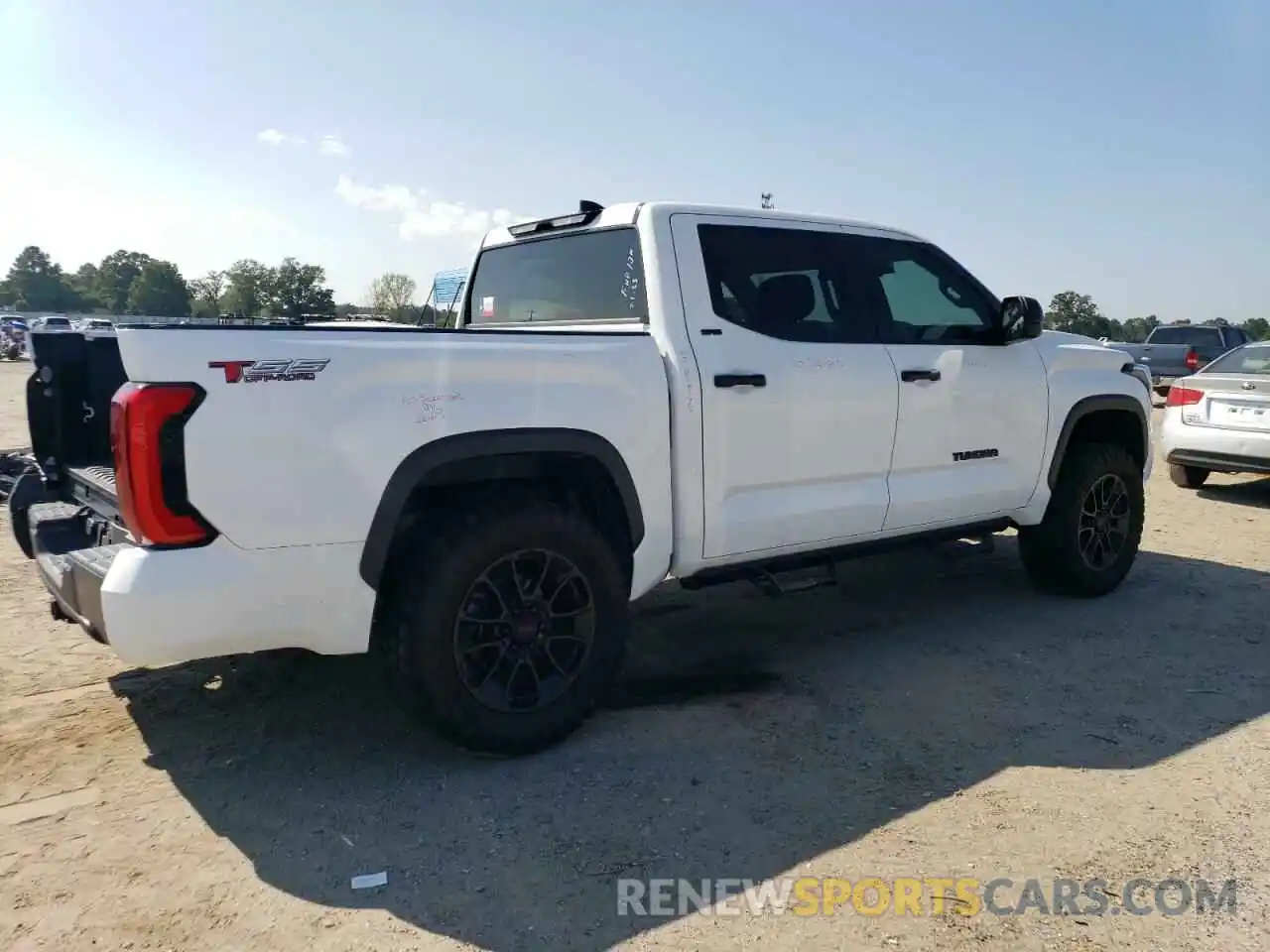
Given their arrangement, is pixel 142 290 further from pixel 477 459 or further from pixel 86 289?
pixel 477 459

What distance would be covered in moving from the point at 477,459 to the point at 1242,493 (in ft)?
30.3

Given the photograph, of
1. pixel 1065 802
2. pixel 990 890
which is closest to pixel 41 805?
pixel 990 890

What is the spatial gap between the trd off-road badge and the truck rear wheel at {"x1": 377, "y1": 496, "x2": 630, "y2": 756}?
71cm

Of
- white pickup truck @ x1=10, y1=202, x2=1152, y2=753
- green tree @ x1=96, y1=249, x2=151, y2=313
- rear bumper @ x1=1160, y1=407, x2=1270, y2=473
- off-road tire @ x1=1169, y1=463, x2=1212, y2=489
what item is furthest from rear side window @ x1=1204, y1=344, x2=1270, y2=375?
green tree @ x1=96, y1=249, x2=151, y2=313

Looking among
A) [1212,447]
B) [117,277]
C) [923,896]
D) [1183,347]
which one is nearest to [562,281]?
[923,896]

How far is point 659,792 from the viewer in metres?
3.26

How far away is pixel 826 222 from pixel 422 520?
245 centimetres

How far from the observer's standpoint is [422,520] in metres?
3.33

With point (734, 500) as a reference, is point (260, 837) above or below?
below

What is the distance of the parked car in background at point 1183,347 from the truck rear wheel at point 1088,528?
1486 centimetres

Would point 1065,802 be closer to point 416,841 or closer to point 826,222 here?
point 416,841

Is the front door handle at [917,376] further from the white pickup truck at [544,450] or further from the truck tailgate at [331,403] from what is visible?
the truck tailgate at [331,403]

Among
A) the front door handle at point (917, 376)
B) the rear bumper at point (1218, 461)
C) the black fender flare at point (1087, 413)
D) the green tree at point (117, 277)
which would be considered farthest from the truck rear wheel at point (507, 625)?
the green tree at point (117, 277)

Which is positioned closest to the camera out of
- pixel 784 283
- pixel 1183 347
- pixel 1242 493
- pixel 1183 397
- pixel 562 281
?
pixel 784 283
